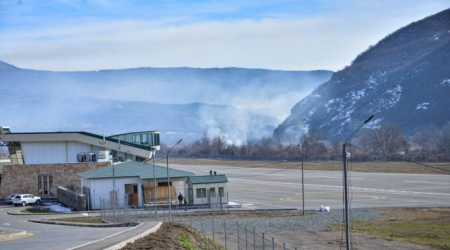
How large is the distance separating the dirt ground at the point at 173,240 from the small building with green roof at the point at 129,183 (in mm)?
24497

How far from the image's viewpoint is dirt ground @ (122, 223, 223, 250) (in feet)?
95.2

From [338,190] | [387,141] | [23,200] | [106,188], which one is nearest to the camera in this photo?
[106,188]

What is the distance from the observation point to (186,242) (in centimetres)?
3238

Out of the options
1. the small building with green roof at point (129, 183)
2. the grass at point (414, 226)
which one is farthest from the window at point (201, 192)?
the grass at point (414, 226)

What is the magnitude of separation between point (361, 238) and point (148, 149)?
4137 cm

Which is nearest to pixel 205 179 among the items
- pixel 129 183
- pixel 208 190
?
pixel 208 190

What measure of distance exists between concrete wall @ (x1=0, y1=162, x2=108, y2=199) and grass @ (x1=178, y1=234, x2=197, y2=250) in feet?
130

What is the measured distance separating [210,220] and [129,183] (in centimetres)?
1338

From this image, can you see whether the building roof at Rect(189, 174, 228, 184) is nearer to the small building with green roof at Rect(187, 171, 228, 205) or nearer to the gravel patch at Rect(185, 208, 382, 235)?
the small building with green roof at Rect(187, 171, 228, 205)

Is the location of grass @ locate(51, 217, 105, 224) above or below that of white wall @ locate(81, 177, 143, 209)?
below

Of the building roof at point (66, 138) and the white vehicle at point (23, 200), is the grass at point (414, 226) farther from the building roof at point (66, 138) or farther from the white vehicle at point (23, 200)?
the building roof at point (66, 138)

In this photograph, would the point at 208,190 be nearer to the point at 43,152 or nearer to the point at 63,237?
the point at 43,152

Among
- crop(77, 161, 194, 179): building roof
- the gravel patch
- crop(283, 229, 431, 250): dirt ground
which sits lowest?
crop(283, 229, 431, 250): dirt ground

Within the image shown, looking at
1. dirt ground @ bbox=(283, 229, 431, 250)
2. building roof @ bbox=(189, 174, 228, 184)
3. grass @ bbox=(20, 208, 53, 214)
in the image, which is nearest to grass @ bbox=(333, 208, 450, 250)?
dirt ground @ bbox=(283, 229, 431, 250)
